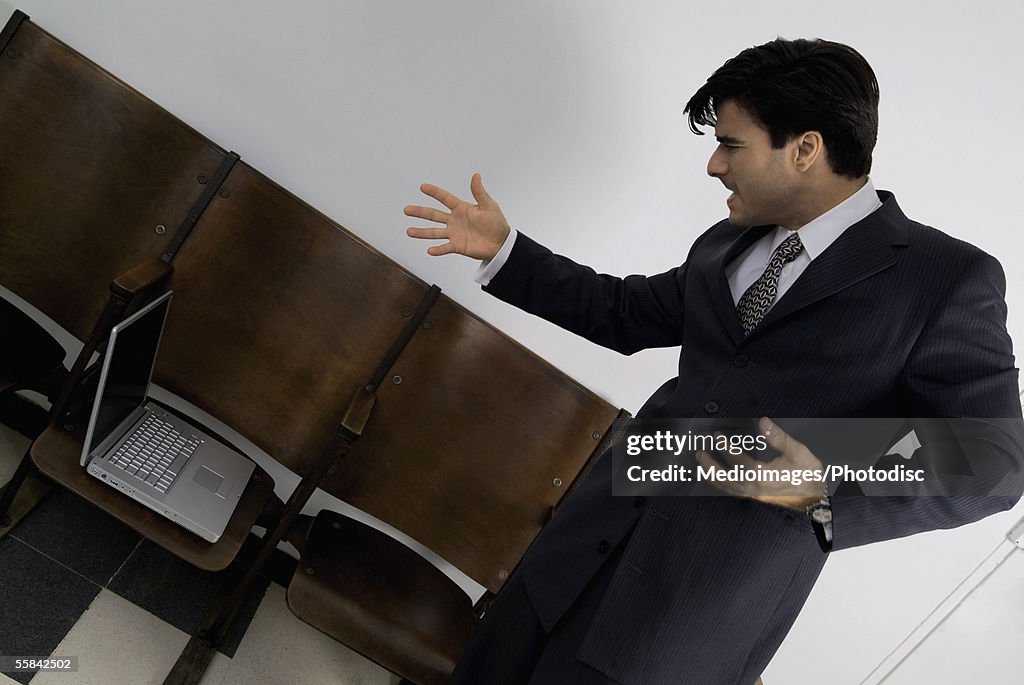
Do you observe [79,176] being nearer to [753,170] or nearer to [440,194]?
[440,194]

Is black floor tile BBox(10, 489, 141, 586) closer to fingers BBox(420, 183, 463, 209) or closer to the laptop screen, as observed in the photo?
the laptop screen

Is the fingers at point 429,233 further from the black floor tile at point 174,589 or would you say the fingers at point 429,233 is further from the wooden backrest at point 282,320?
the black floor tile at point 174,589

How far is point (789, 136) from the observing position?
4.02 ft

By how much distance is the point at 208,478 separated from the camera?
1918mm

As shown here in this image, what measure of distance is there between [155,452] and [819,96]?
155cm

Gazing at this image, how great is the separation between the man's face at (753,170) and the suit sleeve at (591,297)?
28cm

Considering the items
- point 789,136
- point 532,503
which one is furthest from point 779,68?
point 532,503

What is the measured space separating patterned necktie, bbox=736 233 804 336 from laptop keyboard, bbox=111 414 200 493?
1.25 m

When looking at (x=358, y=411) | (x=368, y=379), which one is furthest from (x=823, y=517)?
(x=368, y=379)

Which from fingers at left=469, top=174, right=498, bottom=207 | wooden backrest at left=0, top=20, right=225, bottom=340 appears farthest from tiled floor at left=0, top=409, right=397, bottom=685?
fingers at left=469, top=174, right=498, bottom=207

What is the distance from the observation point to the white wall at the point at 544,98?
6.18 feet

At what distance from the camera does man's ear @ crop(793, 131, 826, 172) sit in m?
1.21

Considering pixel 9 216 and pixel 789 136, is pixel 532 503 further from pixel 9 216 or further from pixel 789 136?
pixel 9 216

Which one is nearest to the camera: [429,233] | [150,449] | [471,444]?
[429,233]
